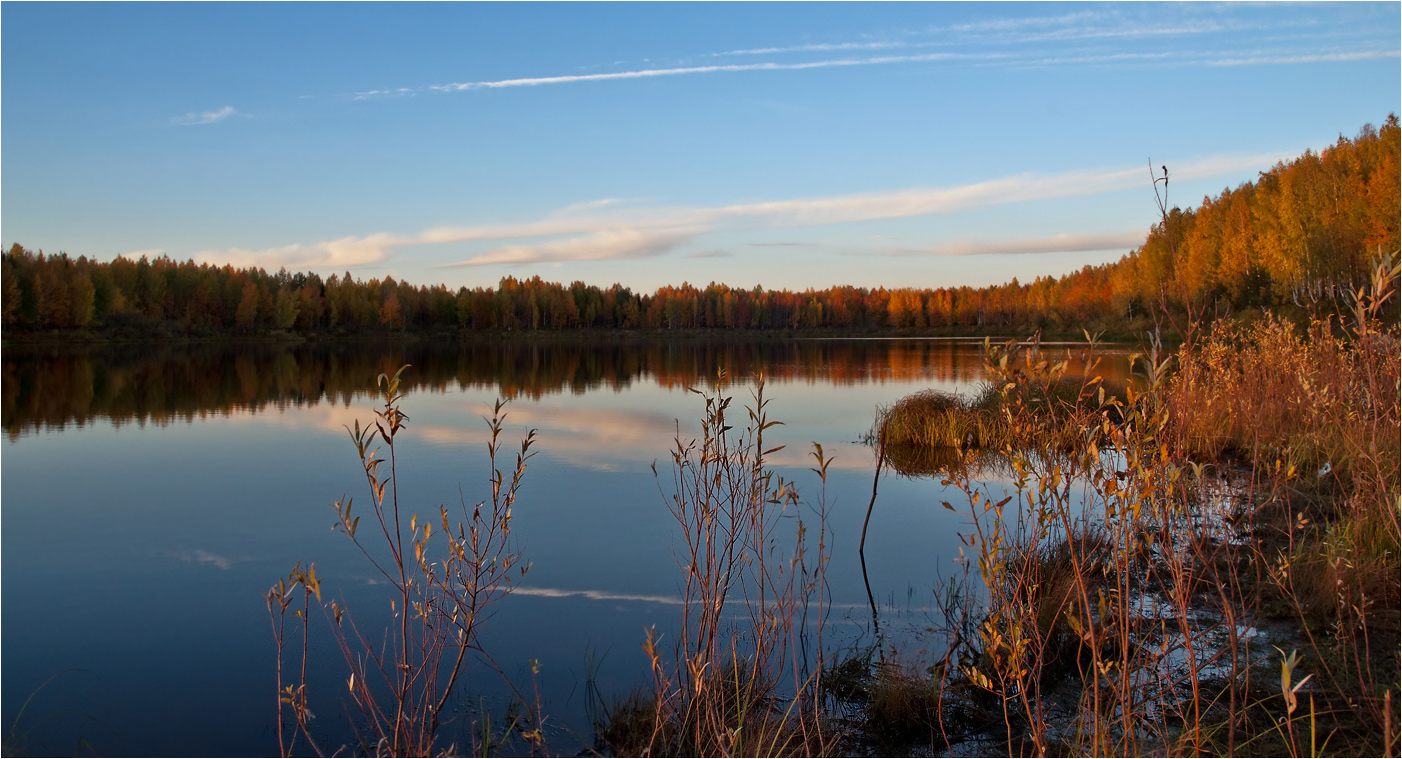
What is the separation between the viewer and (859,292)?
14738cm

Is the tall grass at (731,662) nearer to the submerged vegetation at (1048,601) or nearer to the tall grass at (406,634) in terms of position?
the submerged vegetation at (1048,601)

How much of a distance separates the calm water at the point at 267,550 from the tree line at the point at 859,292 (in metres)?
3.47

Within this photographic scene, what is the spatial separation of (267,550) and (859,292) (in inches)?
5679

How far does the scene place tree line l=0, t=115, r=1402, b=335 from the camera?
33.2 meters

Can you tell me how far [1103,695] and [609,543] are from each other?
15.3ft

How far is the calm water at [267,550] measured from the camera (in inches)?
187

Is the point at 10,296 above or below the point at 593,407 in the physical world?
above

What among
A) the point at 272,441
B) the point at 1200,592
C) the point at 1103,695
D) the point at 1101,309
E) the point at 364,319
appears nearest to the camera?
the point at 1103,695

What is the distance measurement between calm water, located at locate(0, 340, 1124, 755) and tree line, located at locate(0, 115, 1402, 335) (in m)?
3.47

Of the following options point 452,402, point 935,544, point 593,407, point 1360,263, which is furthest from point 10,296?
point 1360,263

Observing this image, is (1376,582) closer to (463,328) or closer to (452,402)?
(452,402)

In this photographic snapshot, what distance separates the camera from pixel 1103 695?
4.06 meters

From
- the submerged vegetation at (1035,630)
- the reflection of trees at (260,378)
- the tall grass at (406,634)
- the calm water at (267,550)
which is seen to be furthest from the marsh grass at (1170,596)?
the reflection of trees at (260,378)

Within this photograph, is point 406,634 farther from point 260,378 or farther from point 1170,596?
point 260,378
